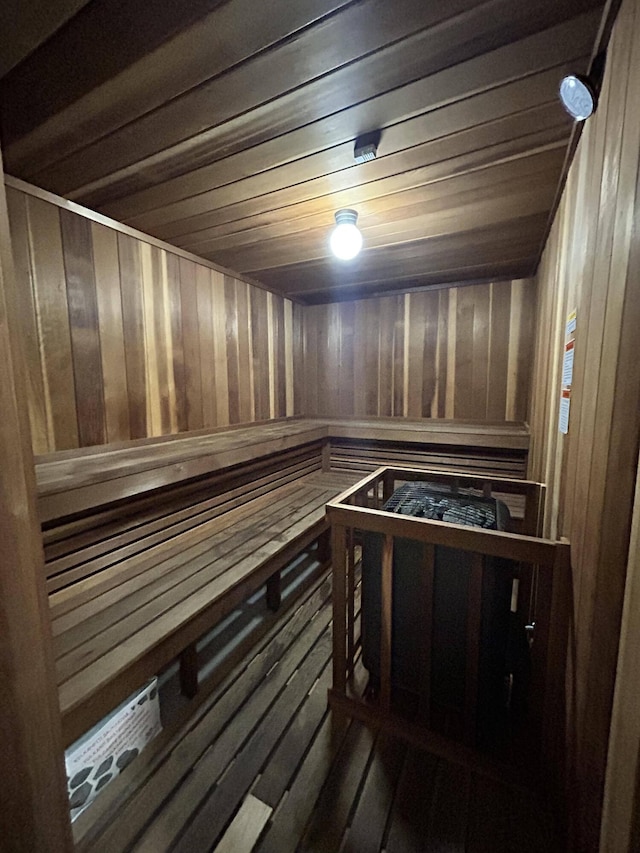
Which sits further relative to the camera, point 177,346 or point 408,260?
point 408,260

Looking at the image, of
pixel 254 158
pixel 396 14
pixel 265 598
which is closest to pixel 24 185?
pixel 254 158

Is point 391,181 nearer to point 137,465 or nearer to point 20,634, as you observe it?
point 137,465

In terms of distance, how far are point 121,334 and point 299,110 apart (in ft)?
4.65

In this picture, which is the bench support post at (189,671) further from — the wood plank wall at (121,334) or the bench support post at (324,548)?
the bench support post at (324,548)

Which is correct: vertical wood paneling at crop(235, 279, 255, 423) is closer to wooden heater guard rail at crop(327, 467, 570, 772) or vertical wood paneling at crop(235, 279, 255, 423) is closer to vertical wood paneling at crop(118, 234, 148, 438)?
vertical wood paneling at crop(118, 234, 148, 438)

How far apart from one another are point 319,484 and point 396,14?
8.54 feet

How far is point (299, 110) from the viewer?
1.07 m

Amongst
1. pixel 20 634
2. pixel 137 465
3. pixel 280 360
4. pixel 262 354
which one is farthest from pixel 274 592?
pixel 280 360

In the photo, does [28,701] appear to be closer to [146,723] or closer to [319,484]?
[146,723]

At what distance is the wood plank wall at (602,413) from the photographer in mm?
670

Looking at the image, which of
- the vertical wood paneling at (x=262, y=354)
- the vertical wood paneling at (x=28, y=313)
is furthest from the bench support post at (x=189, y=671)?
the vertical wood paneling at (x=262, y=354)

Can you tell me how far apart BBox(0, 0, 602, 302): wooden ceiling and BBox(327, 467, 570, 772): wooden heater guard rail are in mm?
1332

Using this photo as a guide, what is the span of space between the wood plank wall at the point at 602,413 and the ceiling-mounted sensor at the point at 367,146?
0.64 m

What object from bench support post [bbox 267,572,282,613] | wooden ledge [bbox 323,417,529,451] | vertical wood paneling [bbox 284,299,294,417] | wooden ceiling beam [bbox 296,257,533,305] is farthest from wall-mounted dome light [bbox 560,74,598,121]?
vertical wood paneling [bbox 284,299,294,417]
